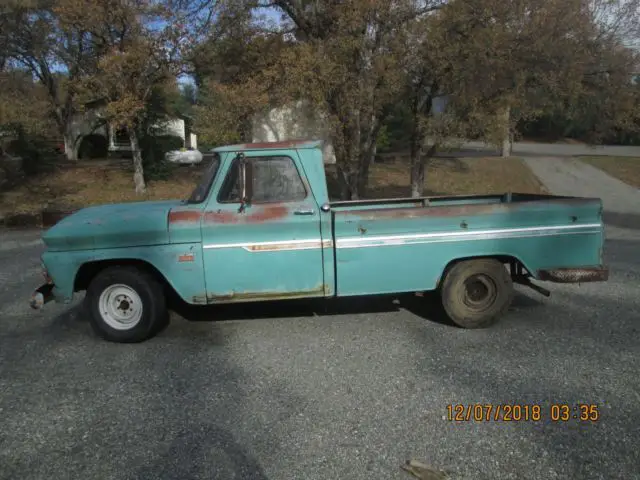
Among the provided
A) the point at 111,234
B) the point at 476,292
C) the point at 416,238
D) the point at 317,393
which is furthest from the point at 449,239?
the point at 111,234

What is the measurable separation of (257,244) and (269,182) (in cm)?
63

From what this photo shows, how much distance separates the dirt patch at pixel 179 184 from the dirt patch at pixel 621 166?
11.0ft

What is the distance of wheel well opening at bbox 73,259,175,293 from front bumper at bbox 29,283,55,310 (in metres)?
Answer: 0.22

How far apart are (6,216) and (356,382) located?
546 inches

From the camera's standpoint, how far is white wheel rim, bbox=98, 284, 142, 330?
17.0 ft

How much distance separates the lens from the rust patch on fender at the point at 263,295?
5.08 meters

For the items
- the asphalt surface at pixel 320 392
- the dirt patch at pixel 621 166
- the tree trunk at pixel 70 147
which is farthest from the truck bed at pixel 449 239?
the tree trunk at pixel 70 147

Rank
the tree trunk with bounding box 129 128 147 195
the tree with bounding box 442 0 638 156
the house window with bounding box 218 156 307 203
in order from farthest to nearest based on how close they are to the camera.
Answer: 1. the tree trunk with bounding box 129 128 147 195
2. the tree with bounding box 442 0 638 156
3. the house window with bounding box 218 156 307 203

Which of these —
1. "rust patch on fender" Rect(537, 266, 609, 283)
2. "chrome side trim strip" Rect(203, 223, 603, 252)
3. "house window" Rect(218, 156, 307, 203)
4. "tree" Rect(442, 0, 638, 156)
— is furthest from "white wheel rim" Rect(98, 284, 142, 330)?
"tree" Rect(442, 0, 638, 156)

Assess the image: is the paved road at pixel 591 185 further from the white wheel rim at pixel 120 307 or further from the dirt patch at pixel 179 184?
the white wheel rim at pixel 120 307

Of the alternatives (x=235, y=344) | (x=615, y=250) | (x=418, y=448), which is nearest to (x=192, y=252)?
(x=235, y=344)
